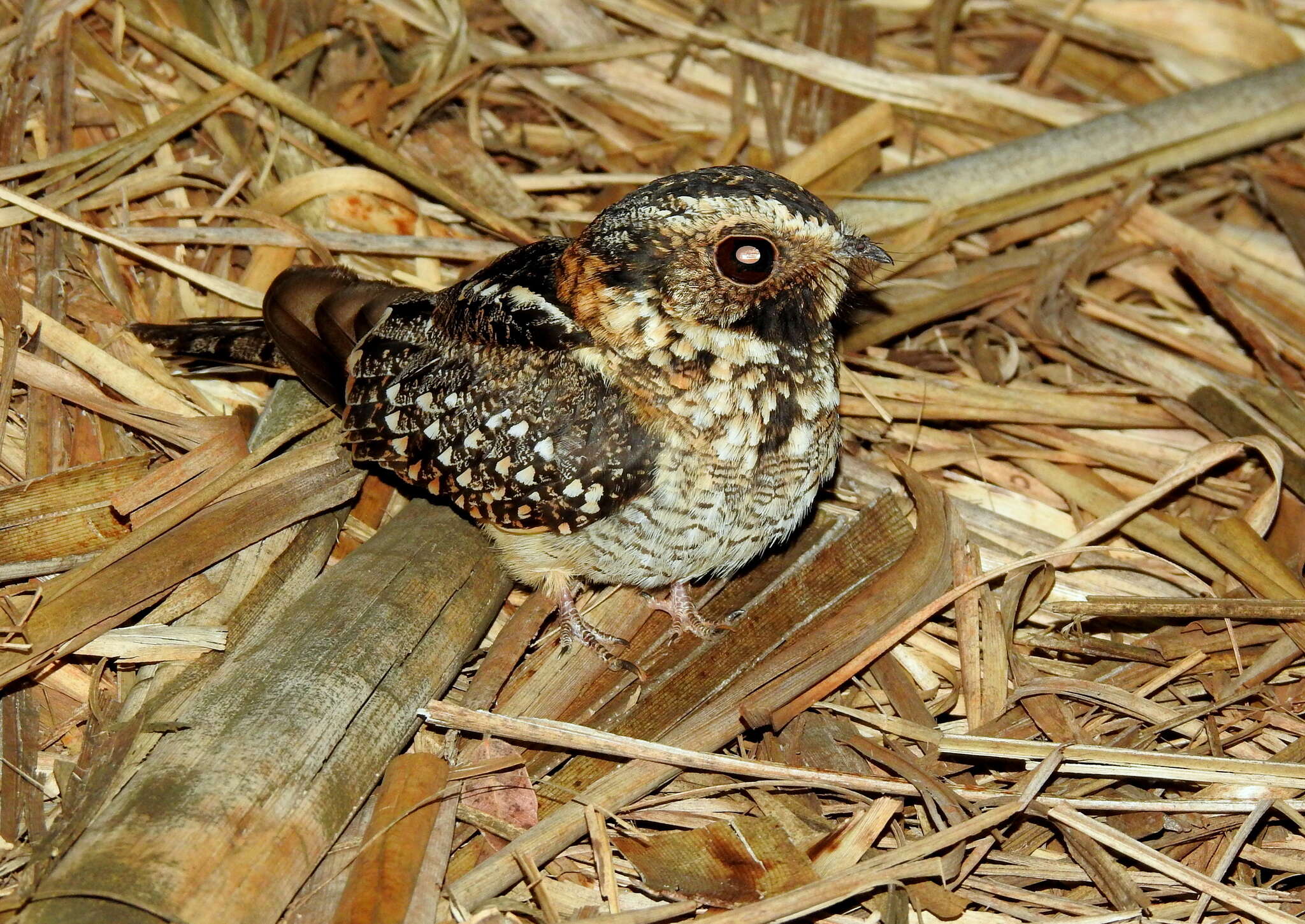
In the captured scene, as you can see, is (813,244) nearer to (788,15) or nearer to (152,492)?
(152,492)

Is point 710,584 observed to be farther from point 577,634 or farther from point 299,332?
point 299,332

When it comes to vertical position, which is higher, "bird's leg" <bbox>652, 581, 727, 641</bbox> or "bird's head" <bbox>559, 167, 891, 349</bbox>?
"bird's head" <bbox>559, 167, 891, 349</bbox>

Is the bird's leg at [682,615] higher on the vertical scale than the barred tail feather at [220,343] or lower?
lower

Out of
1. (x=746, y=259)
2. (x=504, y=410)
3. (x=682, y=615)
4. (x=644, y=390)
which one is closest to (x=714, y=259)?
(x=746, y=259)

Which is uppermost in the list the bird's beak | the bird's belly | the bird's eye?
the bird's beak

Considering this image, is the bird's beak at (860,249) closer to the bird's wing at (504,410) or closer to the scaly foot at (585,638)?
the bird's wing at (504,410)

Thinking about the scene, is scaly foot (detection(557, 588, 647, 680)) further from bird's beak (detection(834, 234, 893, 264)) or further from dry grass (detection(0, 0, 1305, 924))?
bird's beak (detection(834, 234, 893, 264))

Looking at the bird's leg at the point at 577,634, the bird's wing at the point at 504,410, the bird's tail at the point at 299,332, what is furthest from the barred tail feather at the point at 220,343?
the bird's leg at the point at 577,634

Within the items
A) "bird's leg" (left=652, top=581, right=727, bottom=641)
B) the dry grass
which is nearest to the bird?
"bird's leg" (left=652, top=581, right=727, bottom=641)
